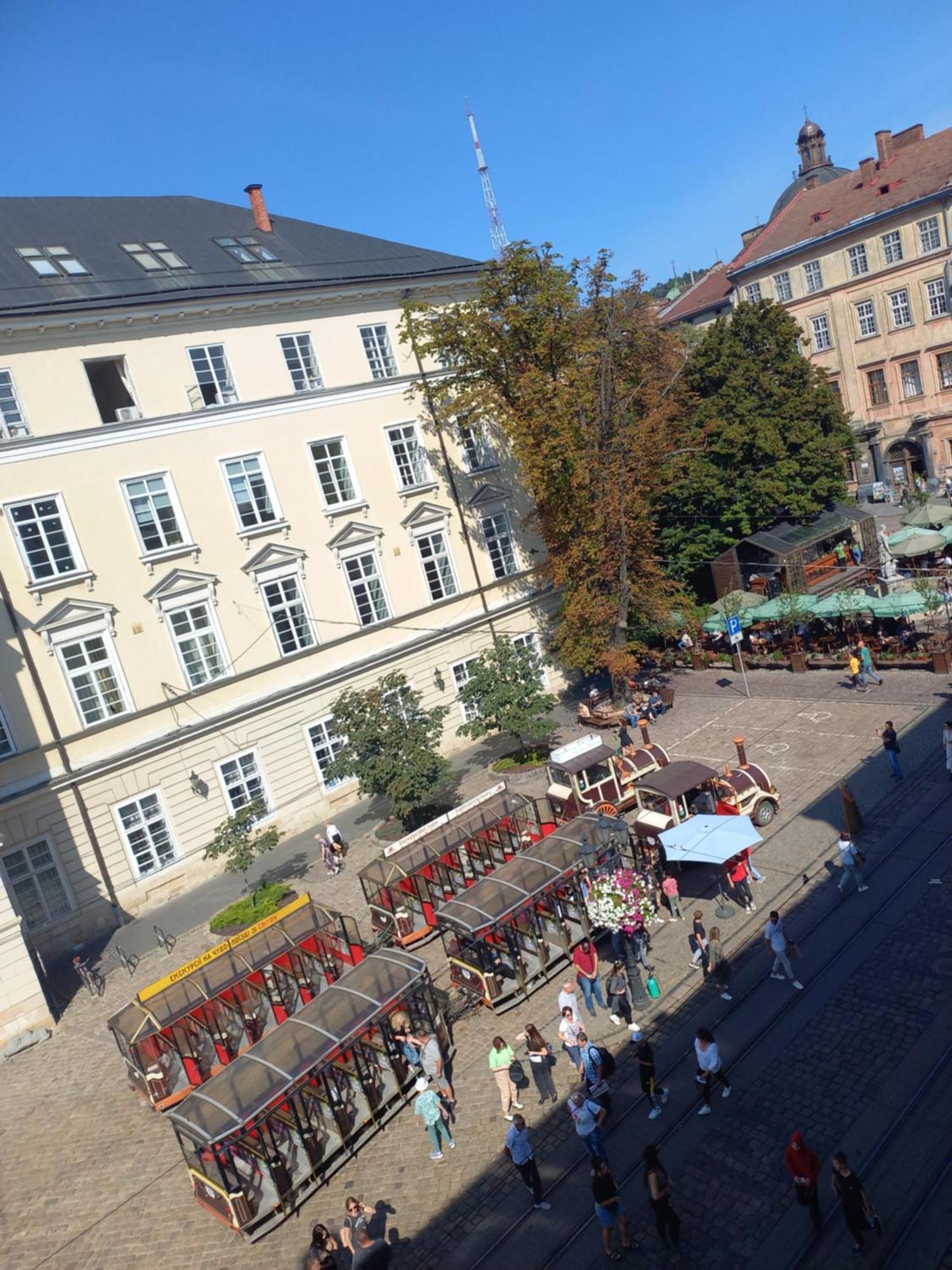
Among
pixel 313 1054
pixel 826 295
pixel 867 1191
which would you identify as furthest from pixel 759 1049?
pixel 826 295

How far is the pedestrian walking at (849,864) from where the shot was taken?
16734 millimetres

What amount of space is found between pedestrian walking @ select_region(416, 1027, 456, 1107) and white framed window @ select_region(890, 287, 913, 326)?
5351 cm

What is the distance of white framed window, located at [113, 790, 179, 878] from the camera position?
2597cm

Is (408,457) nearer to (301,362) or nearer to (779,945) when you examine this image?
(301,362)

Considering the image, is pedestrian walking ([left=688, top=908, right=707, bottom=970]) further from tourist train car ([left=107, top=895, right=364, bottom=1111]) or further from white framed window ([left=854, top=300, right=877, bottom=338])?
white framed window ([left=854, top=300, right=877, bottom=338])

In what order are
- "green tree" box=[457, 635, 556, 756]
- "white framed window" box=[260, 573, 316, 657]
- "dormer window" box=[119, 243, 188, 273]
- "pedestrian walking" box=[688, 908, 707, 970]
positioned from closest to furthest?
"pedestrian walking" box=[688, 908, 707, 970] → "green tree" box=[457, 635, 556, 756] → "dormer window" box=[119, 243, 188, 273] → "white framed window" box=[260, 573, 316, 657]

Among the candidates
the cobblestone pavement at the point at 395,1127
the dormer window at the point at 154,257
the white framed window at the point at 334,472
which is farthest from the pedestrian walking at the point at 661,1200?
the dormer window at the point at 154,257

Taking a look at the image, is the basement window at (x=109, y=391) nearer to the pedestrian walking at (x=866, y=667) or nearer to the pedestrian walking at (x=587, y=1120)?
the pedestrian walking at (x=587, y=1120)

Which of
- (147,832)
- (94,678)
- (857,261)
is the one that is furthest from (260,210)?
(857,261)

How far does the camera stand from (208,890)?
2666 centimetres

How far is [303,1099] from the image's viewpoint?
13.2 m

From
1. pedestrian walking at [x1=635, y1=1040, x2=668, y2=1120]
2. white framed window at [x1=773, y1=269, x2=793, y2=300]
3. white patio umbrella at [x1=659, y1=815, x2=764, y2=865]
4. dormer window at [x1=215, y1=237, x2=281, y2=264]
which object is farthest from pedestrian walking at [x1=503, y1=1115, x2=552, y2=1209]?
white framed window at [x1=773, y1=269, x2=793, y2=300]

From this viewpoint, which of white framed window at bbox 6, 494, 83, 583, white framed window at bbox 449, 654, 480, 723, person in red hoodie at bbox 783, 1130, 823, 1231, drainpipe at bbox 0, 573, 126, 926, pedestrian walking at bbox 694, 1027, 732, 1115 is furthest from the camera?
white framed window at bbox 449, 654, 480, 723

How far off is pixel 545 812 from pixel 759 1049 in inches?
479
